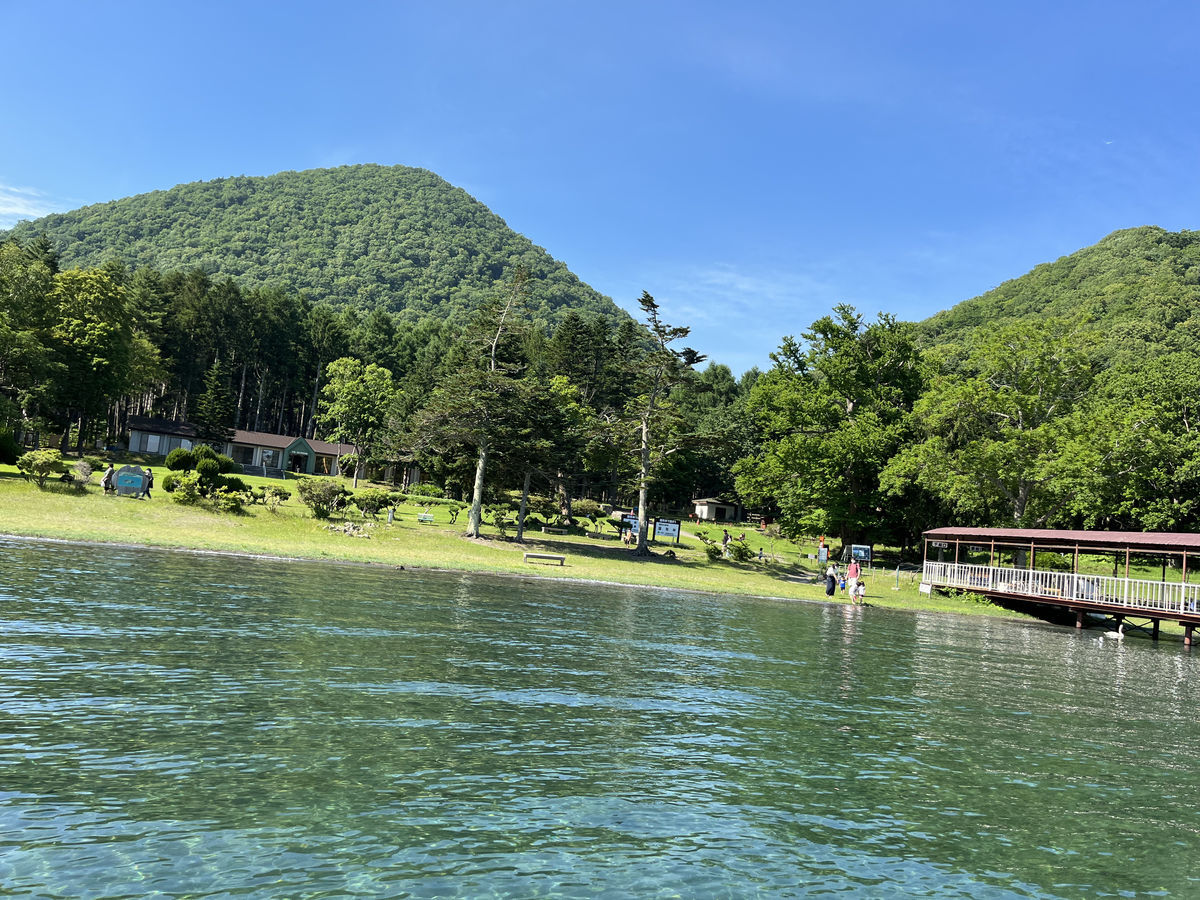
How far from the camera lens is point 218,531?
35.2m

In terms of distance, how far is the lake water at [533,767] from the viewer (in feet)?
18.7

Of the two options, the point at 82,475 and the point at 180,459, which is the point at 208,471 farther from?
the point at 180,459

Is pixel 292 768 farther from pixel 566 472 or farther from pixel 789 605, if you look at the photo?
pixel 566 472

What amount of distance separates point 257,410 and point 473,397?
78.2 meters

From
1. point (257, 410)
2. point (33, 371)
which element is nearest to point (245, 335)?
point (257, 410)

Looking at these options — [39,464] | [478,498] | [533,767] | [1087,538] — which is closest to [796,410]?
[478,498]

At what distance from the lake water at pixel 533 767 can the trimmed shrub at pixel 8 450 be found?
121 ft

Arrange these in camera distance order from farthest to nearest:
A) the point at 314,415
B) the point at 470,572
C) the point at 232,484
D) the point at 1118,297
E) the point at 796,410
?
the point at 314,415 < the point at 1118,297 < the point at 796,410 < the point at 232,484 < the point at 470,572

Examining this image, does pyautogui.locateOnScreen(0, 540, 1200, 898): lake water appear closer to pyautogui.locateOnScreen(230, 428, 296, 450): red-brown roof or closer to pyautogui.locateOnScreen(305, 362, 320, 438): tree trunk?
pyautogui.locateOnScreen(230, 428, 296, 450): red-brown roof

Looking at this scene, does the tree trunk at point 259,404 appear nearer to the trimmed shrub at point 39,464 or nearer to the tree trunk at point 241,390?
the tree trunk at point 241,390

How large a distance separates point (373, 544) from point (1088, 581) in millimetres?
33566

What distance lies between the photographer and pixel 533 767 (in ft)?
26.4

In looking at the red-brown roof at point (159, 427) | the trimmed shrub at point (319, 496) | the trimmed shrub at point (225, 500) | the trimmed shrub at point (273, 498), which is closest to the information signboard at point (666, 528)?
the trimmed shrub at point (319, 496)

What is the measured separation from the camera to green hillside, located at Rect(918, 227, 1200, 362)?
90.8 meters
